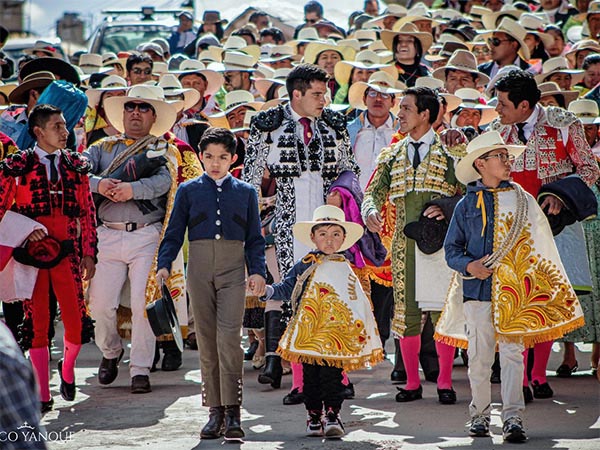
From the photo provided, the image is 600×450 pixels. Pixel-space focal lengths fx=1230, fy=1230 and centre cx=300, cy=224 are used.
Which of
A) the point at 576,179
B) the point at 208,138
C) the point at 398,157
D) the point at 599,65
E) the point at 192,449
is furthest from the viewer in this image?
the point at 599,65

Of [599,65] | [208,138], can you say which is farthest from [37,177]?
[599,65]

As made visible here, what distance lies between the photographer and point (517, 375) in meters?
6.96

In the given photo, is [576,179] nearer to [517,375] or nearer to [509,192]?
[509,192]

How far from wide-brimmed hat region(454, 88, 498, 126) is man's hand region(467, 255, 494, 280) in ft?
13.4

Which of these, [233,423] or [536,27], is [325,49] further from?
[233,423]

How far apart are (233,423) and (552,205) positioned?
8.14ft

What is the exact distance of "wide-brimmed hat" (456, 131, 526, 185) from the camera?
286 inches

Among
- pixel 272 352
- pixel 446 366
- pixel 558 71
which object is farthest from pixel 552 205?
pixel 558 71

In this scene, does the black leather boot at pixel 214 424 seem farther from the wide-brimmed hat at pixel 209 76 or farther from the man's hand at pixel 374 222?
the wide-brimmed hat at pixel 209 76

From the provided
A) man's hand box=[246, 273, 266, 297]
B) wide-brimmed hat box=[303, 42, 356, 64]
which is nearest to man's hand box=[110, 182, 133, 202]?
man's hand box=[246, 273, 266, 297]

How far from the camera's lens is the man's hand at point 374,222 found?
26.5 ft

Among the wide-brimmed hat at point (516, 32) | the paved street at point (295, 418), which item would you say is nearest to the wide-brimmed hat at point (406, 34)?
the wide-brimmed hat at point (516, 32)

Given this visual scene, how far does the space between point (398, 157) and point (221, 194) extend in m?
1.69

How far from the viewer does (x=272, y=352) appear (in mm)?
8914
